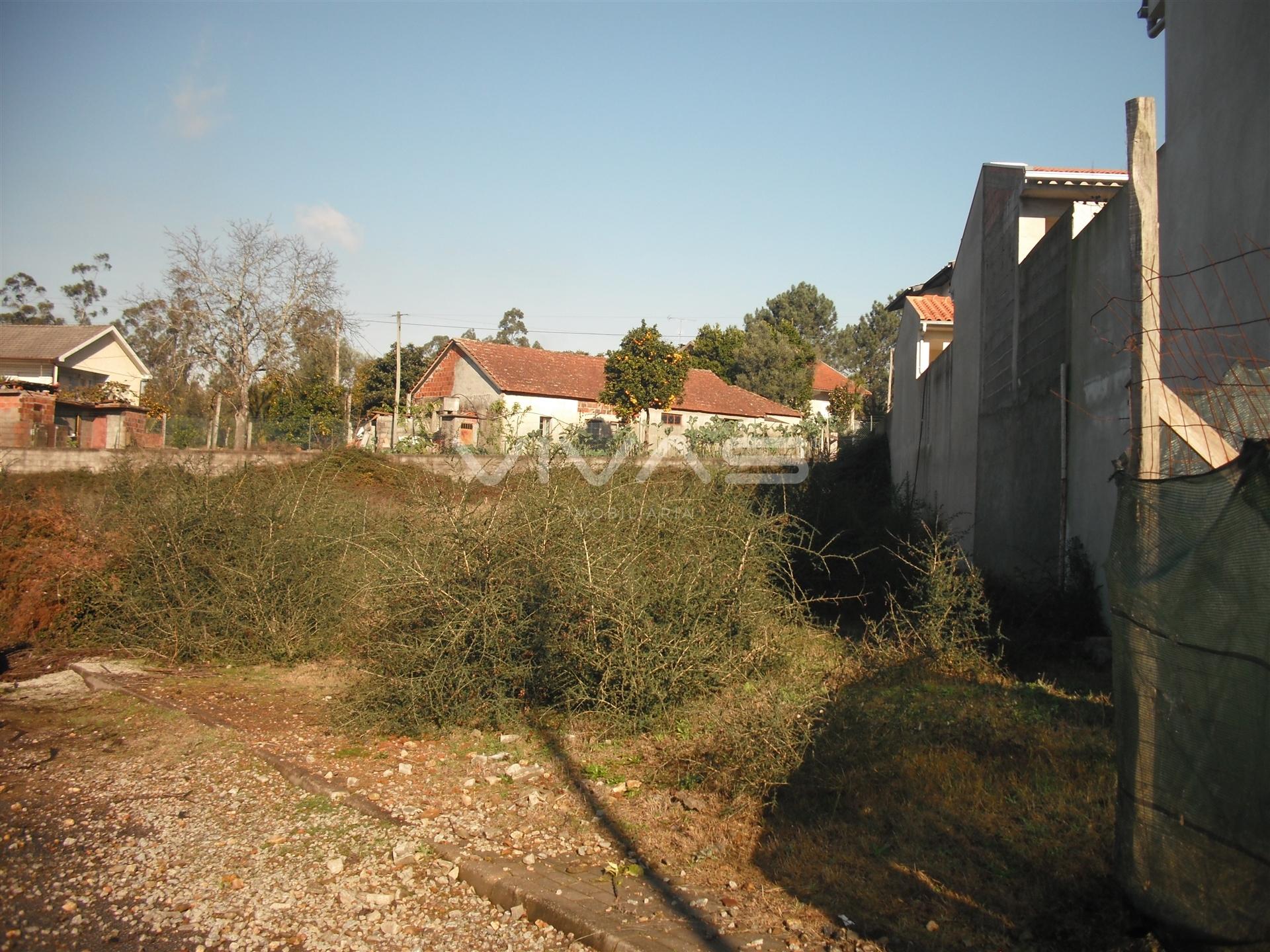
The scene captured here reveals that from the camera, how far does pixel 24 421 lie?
21.1m

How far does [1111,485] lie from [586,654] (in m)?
4.56

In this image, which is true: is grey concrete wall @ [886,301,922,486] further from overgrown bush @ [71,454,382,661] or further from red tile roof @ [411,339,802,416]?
red tile roof @ [411,339,802,416]

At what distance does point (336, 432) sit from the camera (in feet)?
84.9

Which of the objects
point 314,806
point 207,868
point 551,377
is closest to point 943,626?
point 314,806

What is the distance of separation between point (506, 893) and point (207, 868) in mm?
1410

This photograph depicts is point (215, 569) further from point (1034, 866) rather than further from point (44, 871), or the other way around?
point (1034, 866)

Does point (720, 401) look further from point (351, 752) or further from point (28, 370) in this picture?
point (351, 752)

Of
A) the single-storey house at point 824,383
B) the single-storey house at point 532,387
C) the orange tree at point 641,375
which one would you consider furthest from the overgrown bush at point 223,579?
the single-storey house at point 824,383

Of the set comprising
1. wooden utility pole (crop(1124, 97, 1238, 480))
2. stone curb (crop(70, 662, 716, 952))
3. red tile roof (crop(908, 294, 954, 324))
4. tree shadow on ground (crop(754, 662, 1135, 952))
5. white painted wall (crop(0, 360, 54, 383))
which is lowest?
stone curb (crop(70, 662, 716, 952))

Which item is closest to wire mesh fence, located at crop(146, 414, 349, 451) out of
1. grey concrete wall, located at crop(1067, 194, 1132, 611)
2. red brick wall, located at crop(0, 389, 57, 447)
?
red brick wall, located at crop(0, 389, 57, 447)

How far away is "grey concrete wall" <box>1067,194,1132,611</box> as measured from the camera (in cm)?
669

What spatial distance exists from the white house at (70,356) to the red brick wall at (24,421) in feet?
19.1

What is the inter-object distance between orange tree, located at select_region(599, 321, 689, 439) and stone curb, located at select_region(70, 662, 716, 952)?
77.7ft

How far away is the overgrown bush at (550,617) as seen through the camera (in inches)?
214
